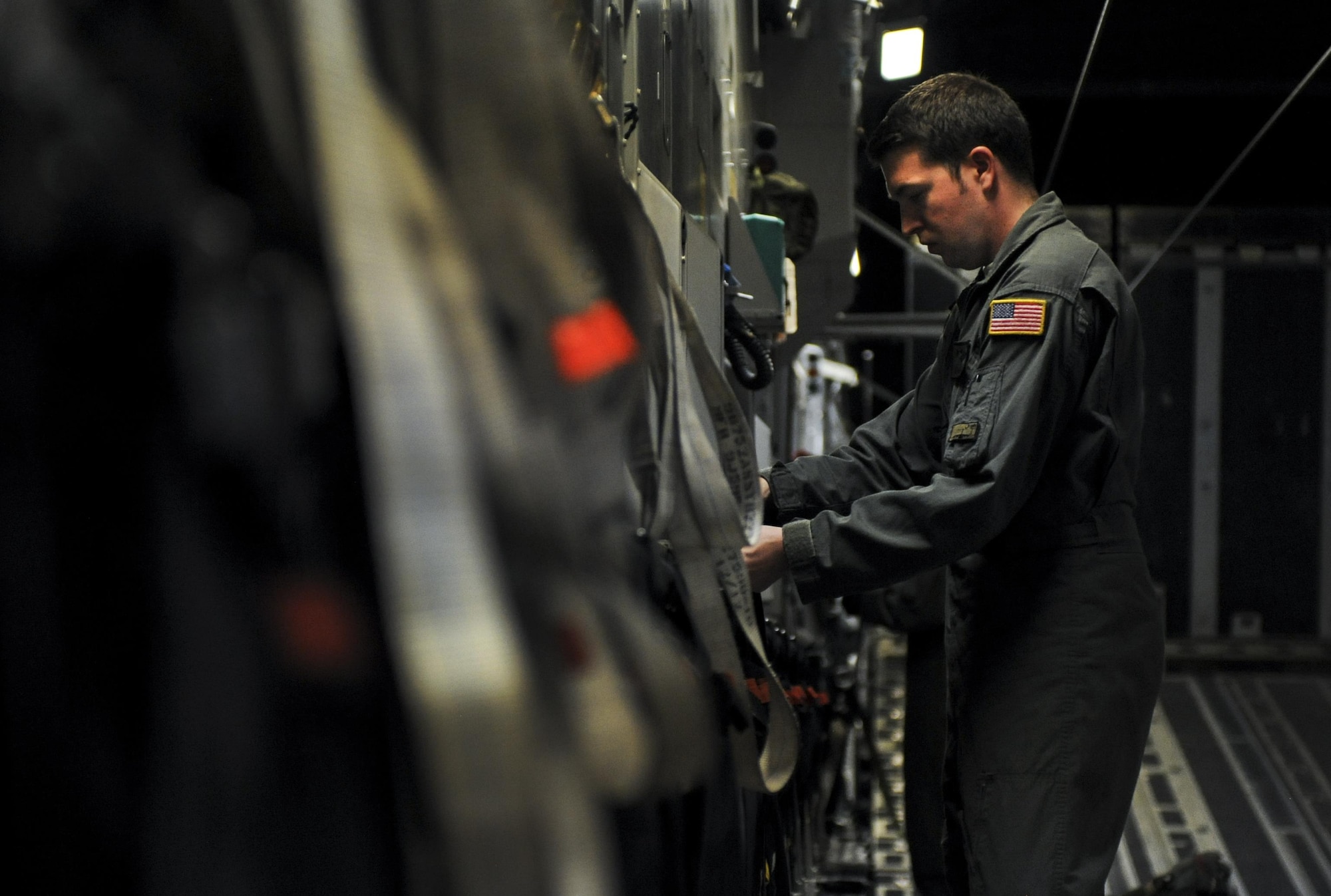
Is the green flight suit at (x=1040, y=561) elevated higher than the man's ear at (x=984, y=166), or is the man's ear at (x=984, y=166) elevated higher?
the man's ear at (x=984, y=166)

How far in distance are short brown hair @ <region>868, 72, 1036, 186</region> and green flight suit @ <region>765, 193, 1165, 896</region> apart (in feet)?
0.51

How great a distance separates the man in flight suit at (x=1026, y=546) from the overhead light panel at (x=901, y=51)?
8.19 ft

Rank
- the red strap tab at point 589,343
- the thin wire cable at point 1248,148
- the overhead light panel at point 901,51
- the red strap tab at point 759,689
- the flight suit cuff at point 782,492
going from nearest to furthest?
the red strap tab at point 589,343, the red strap tab at point 759,689, the flight suit cuff at point 782,492, the thin wire cable at point 1248,148, the overhead light panel at point 901,51

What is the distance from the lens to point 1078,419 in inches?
68.3

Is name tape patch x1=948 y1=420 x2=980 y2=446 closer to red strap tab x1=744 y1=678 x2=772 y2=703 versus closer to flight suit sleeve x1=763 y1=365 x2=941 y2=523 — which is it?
flight suit sleeve x1=763 y1=365 x2=941 y2=523

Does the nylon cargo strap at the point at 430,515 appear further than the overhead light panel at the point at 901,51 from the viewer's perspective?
No

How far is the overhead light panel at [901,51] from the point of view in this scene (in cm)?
426

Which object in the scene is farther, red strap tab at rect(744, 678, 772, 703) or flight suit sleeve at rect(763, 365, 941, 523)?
flight suit sleeve at rect(763, 365, 941, 523)

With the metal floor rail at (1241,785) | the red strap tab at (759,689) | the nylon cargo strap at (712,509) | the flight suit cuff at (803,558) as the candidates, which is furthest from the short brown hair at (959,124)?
the metal floor rail at (1241,785)

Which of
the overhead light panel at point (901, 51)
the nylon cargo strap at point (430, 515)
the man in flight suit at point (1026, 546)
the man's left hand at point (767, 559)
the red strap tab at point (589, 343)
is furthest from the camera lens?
the overhead light panel at point (901, 51)

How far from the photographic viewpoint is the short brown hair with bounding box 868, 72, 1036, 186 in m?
1.88

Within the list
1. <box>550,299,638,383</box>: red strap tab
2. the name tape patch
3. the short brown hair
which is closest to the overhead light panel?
the short brown hair

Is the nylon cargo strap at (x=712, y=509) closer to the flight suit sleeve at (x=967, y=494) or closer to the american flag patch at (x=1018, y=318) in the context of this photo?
the flight suit sleeve at (x=967, y=494)

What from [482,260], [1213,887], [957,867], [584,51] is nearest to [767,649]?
[957,867]
